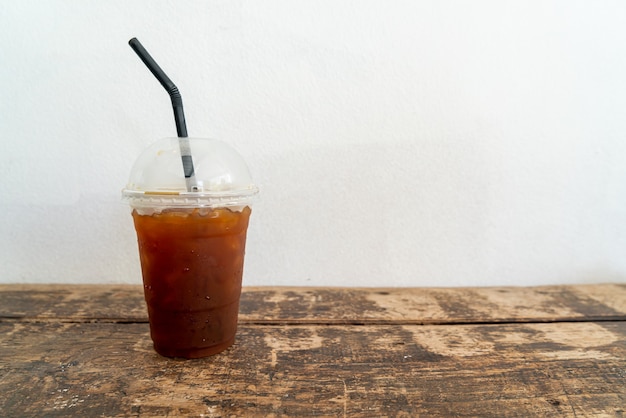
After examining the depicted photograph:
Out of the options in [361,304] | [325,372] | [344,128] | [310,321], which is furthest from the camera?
[344,128]

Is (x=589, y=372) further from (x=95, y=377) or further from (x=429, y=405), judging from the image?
(x=95, y=377)

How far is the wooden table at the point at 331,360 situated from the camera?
644 mm

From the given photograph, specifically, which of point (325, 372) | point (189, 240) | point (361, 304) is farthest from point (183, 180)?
point (361, 304)

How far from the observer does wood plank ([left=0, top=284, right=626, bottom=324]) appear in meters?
1.00

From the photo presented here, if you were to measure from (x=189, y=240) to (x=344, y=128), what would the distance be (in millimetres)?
640

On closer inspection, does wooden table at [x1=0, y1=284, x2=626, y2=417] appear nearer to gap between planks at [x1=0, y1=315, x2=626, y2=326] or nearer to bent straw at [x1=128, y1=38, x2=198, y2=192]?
gap between planks at [x1=0, y1=315, x2=626, y2=326]

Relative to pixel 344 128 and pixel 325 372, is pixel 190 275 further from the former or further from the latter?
pixel 344 128

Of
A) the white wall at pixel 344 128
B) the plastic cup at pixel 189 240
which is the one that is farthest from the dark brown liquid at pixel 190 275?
the white wall at pixel 344 128

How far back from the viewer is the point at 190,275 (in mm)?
777

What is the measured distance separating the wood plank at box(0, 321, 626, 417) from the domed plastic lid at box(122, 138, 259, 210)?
294 mm

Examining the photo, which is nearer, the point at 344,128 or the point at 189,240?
the point at 189,240

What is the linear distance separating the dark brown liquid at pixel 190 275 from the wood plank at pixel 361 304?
0.62ft

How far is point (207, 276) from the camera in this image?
79 centimetres

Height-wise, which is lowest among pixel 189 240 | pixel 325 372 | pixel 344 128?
pixel 325 372
